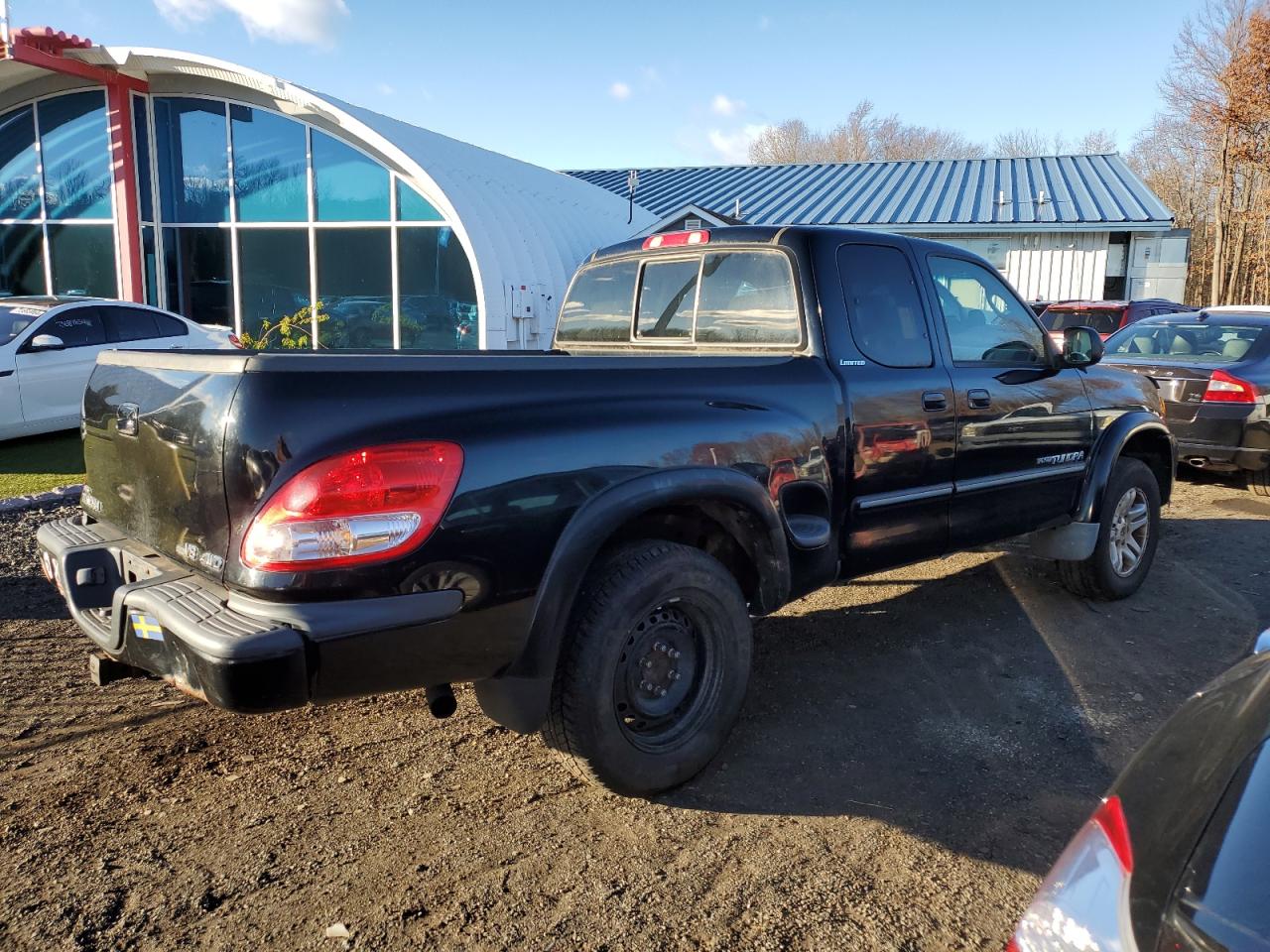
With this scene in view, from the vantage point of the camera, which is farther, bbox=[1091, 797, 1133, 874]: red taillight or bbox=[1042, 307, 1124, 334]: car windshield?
bbox=[1042, 307, 1124, 334]: car windshield

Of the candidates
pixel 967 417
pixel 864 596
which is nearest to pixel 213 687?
pixel 967 417

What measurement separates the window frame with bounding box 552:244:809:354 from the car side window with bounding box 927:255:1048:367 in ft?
3.09

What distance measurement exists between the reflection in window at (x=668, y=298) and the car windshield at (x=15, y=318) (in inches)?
305

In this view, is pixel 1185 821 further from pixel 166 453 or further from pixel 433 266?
pixel 433 266

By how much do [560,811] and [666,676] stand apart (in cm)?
58

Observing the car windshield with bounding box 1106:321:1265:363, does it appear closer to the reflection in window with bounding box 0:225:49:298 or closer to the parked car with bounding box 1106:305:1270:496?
the parked car with bounding box 1106:305:1270:496

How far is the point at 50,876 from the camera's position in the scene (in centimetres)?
274

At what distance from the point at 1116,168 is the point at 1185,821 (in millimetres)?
28299

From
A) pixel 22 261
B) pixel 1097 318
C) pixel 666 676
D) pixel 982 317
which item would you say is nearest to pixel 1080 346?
pixel 982 317

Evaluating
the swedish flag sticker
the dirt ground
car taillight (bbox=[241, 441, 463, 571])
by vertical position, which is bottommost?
the dirt ground

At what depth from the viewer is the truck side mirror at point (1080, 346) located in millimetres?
4852

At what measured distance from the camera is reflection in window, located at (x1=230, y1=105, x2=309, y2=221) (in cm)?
1552

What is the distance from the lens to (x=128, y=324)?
1060 cm

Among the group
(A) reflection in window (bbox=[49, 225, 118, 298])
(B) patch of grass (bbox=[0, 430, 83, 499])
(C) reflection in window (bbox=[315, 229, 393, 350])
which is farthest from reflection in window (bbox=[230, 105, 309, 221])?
(B) patch of grass (bbox=[0, 430, 83, 499])
